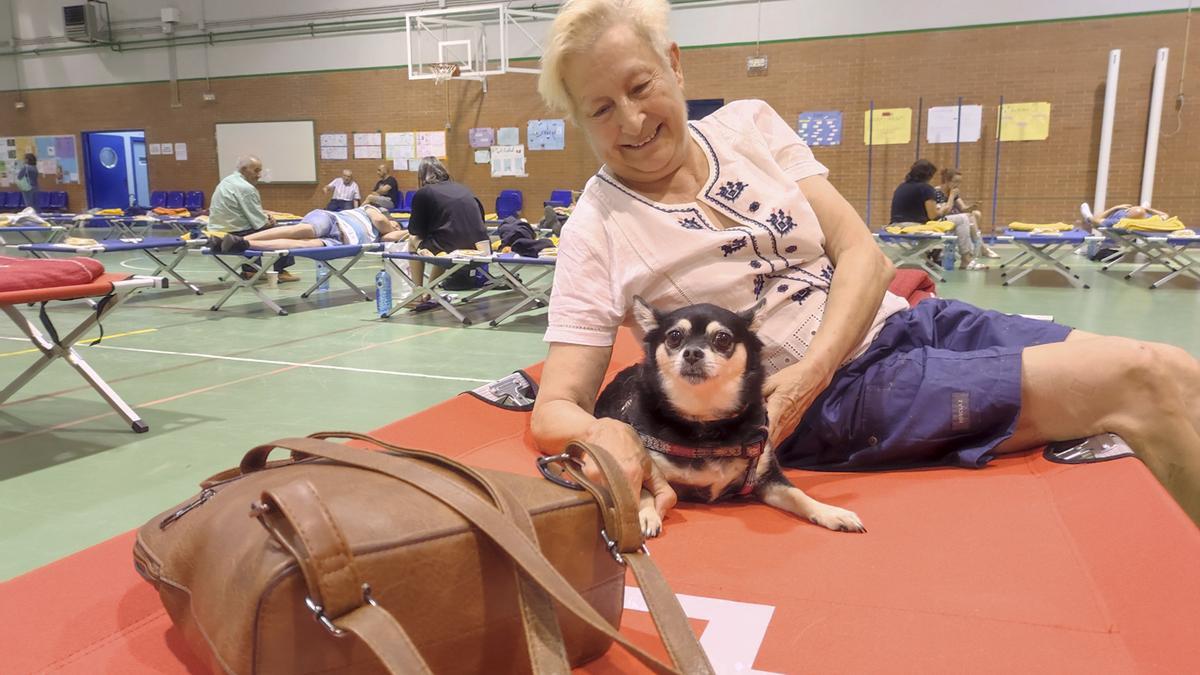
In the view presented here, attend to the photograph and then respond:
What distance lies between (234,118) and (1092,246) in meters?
16.8

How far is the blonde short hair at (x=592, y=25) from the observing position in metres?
A: 1.64

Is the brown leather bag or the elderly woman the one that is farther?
the elderly woman

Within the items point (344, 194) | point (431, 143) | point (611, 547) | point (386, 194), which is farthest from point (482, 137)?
point (611, 547)

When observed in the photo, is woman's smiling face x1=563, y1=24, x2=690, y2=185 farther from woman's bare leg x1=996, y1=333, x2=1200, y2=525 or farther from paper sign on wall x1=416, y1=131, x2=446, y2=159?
paper sign on wall x1=416, y1=131, x2=446, y2=159

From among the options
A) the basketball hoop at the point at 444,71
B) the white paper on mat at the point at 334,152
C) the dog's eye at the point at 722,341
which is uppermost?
the basketball hoop at the point at 444,71

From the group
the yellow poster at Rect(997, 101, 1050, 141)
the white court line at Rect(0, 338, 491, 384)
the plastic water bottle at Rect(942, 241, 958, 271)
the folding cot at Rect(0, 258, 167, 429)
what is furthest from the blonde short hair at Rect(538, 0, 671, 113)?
the yellow poster at Rect(997, 101, 1050, 141)

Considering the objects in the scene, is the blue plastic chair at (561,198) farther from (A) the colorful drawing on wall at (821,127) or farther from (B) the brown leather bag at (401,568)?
(B) the brown leather bag at (401,568)

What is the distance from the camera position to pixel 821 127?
13.3 meters

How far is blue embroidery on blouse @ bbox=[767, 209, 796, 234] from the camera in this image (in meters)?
1.75

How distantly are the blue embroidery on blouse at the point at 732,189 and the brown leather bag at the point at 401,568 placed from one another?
0.88 meters

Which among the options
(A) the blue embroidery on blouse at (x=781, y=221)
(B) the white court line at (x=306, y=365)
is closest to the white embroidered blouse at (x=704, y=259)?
(A) the blue embroidery on blouse at (x=781, y=221)

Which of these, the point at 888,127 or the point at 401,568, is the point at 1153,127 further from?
the point at 401,568

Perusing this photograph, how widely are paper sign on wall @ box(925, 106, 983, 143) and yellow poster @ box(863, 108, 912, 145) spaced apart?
0.35m

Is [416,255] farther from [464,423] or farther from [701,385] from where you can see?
[701,385]
